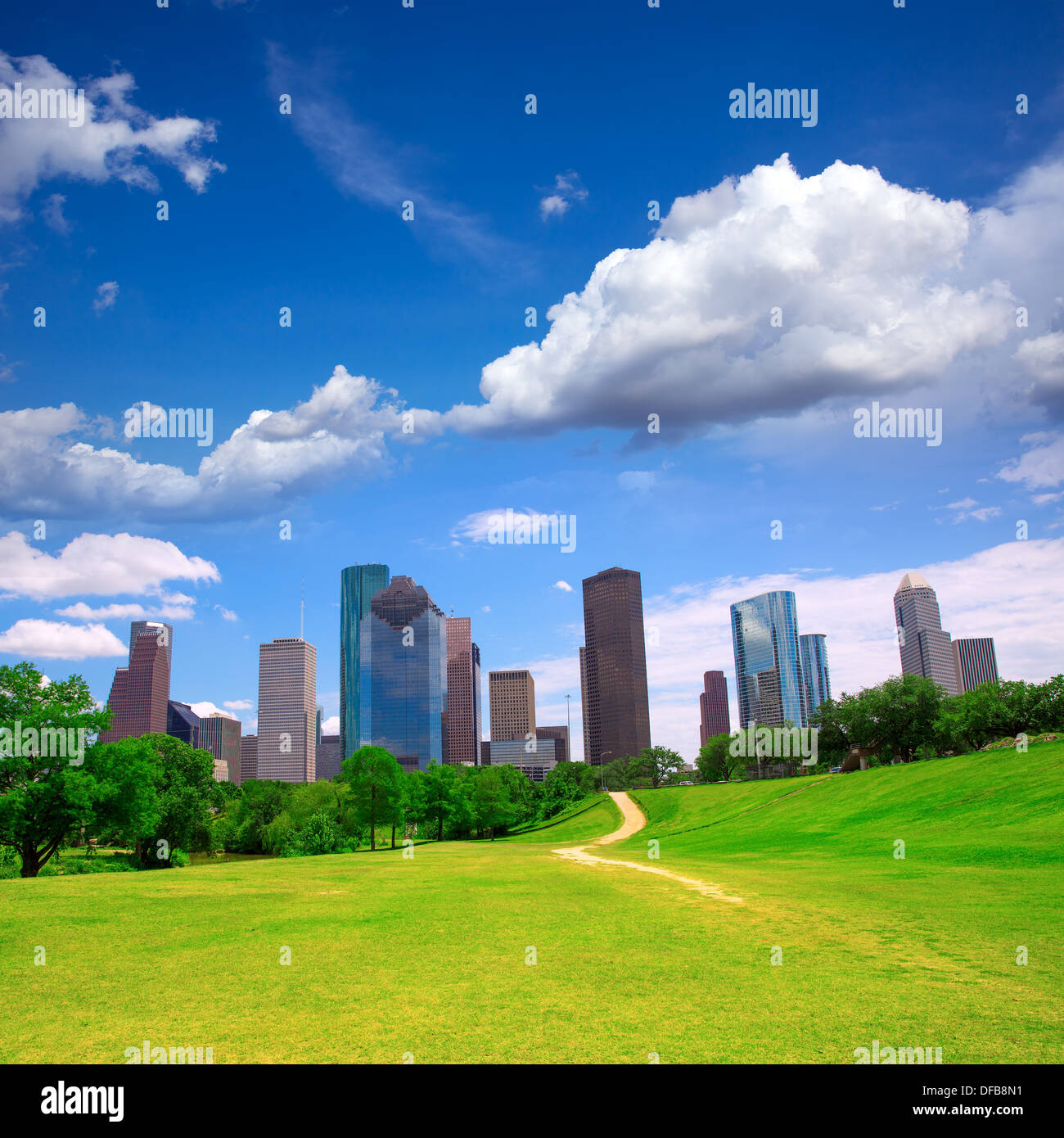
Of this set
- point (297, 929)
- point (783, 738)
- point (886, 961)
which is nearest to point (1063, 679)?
point (783, 738)

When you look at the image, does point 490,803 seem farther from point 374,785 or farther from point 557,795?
point 374,785

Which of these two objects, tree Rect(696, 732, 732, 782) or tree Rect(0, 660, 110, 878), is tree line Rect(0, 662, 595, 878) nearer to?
Result: tree Rect(0, 660, 110, 878)

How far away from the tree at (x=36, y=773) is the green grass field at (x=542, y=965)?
8.75 m

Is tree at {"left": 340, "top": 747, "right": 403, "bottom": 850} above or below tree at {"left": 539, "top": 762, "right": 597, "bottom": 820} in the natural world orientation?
above

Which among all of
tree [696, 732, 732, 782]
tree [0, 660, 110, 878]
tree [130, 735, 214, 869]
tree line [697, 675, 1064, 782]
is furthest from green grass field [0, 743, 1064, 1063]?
tree [696, 732, 732, 782]

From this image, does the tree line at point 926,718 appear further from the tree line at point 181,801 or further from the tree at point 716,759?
the tree line at point 181,801

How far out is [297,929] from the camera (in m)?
20.6

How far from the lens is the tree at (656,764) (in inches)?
6781

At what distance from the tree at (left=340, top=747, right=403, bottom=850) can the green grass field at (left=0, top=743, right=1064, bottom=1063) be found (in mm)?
33017

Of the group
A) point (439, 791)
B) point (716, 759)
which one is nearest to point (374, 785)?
point (439, 791)

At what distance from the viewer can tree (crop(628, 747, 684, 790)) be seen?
17225 cm

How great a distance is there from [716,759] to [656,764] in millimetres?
18868

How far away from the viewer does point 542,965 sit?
16.3 m
